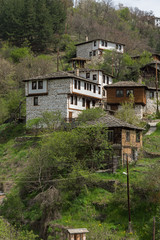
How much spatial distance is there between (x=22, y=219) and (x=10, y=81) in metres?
40.5

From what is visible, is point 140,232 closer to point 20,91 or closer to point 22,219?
point 22,219

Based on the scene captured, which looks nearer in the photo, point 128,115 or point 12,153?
point 12,153

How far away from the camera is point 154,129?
164ft

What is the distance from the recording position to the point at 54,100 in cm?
5022

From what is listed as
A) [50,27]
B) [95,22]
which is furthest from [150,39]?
[50,27]

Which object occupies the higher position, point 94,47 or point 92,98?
point 94,47

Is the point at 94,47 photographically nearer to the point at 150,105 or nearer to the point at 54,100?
the point at 150,105

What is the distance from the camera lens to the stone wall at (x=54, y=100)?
49656 millimetres

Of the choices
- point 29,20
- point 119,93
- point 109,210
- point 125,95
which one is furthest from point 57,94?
point 29,20

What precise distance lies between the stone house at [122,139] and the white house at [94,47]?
133 feet

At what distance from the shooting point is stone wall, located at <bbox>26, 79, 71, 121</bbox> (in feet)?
163

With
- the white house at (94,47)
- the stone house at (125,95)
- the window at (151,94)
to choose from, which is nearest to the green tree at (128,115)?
the stone house at (125,95)

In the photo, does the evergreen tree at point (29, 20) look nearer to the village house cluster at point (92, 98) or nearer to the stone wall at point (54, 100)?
the village house cluster at point (92, 98)

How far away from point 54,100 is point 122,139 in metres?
13.9
